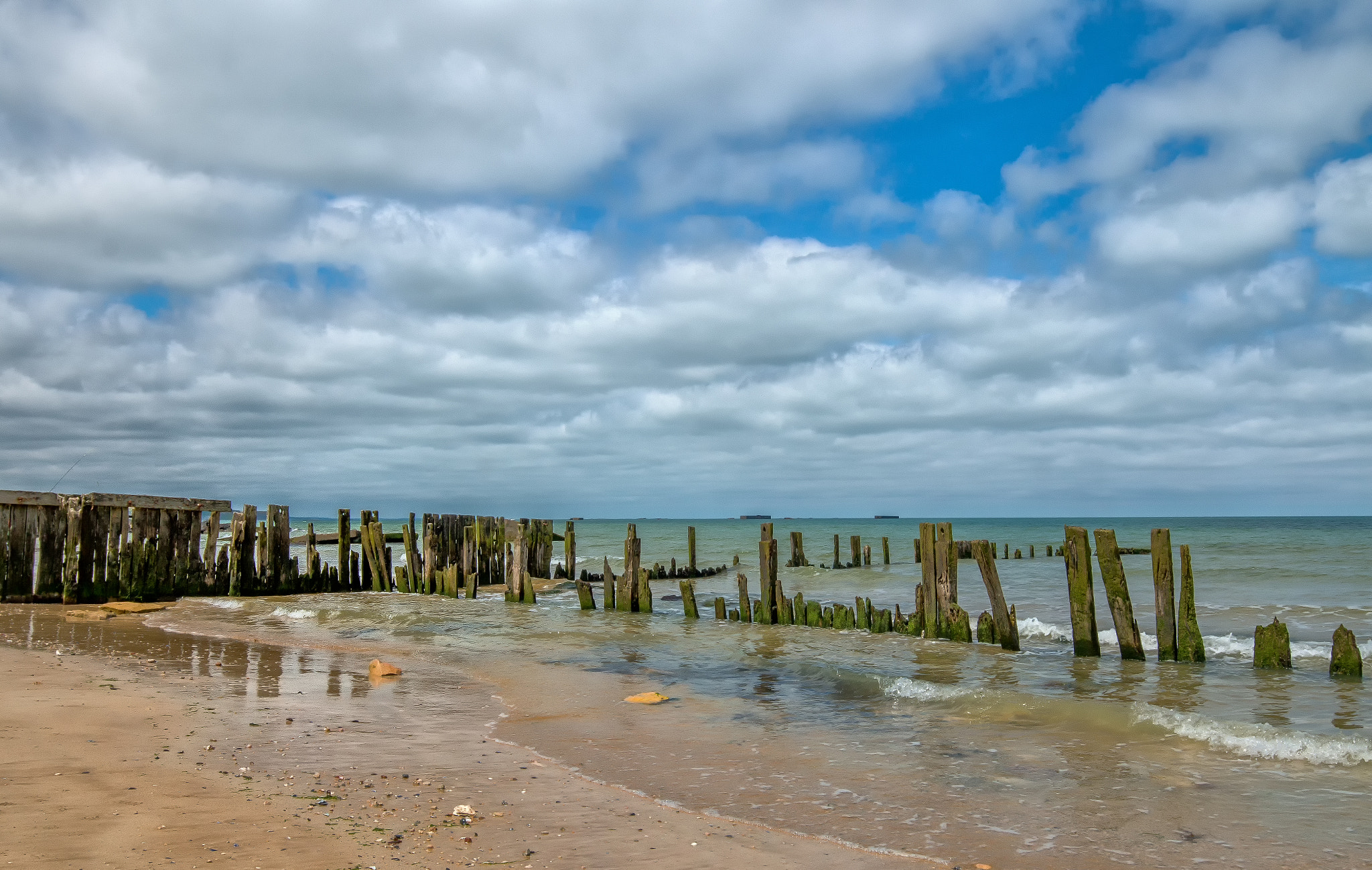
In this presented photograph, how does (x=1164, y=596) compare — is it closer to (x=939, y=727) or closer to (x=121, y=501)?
(x=939, y=727)

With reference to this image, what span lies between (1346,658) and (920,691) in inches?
245

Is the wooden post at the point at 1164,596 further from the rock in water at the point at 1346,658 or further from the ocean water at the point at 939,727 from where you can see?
the rock in water at the point at 1346,658

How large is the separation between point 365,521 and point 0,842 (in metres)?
21.2

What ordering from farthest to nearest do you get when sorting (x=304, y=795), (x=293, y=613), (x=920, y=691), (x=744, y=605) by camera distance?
(x=293, y=613) → (x=744, y=605) → (x=920, y=691) → (x=304, y=795)

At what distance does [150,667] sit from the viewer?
11.7m

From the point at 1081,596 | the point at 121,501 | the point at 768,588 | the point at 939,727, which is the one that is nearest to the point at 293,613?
the point at 121,501

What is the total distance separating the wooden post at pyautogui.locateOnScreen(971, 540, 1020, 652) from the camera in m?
14.8

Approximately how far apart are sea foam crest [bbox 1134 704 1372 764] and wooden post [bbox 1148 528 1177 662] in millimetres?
3694

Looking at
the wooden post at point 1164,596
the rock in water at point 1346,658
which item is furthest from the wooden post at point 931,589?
the rock in water at point 1346,658

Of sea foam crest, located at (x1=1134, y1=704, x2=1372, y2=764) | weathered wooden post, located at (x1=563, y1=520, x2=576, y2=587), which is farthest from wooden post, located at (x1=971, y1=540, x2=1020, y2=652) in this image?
weathered wooden post, located at (x1=563, y1=520, x2=576, y2=587)

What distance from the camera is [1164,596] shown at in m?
13.4

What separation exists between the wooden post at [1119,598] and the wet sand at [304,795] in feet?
30.0

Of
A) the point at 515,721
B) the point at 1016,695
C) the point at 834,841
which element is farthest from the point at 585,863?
the point at 1016,695

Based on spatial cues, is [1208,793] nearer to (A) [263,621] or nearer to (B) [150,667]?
(B) [150,667]
